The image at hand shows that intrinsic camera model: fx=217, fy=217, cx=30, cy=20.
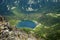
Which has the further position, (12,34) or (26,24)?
(26,24)

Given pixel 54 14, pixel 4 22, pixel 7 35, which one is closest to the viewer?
pixel 7 35

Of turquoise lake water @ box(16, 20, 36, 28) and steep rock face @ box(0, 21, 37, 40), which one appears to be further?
turquoise lake water @ box(16, 20, 36, 28)

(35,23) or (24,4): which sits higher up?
(24,4)

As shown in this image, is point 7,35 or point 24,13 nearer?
point 7,35

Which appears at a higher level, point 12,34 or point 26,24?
point 26,24

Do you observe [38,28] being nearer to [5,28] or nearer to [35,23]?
[35,23]

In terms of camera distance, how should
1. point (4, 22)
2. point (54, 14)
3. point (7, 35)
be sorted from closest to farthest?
point (7, 35) < point (4, 22) < point (54, 14)

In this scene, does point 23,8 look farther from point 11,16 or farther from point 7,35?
point 7,35

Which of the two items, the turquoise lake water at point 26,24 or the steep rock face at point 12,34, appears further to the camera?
the turquoise lake water at point 26,24

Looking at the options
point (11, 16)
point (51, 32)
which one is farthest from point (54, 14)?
point (11, 16)
